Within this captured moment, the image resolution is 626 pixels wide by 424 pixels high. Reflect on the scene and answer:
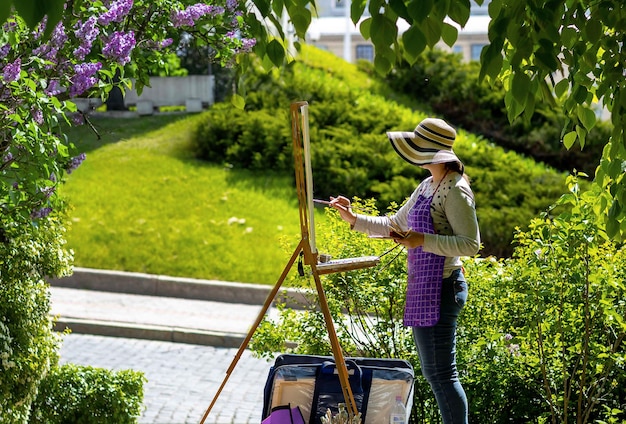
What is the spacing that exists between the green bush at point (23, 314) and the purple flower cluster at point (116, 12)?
1.19 m

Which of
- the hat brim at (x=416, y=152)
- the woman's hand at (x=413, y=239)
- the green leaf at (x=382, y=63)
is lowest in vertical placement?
the woman's hand at (x=413, y=239)

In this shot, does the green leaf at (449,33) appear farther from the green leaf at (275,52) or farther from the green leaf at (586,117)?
the green leaf at (586,117)

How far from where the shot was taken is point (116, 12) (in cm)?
509

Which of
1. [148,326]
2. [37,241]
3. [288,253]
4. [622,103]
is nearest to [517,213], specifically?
[148,326]

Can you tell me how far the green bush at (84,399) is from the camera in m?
6.61

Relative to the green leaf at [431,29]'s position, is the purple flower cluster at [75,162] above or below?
below

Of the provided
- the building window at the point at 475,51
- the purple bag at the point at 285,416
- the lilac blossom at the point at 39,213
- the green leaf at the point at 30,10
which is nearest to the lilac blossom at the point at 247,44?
the lilac blossom at the point at 39,213

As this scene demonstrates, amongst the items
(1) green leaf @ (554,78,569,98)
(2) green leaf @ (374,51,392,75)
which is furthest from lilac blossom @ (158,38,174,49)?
(2) green leaf @ (374,51,392,75)

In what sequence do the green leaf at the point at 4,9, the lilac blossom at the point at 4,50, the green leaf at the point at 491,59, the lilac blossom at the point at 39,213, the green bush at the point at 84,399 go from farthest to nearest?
the green bush at the point at 84,399 → the lilac blossom at the point at 39,213 → the lilac blossom at the point at 4,50 → the green leaf at the point at 491,59 → the green leaf at the point at 4,9

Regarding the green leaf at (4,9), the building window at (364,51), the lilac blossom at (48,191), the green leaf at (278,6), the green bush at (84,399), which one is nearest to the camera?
the green leaf at (4,9)

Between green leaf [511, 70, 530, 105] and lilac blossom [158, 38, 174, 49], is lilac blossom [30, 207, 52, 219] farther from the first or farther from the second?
green leaf [511, 70, 530, 105]

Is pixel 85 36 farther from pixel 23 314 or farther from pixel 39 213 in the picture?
pixel 23 314

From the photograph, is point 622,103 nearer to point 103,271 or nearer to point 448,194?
point 448,194

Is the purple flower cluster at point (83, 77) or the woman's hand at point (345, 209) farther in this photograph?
the woman's hand at point (345, 209)
